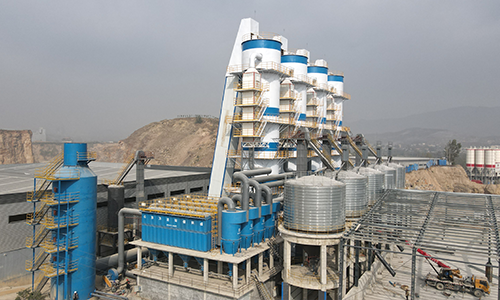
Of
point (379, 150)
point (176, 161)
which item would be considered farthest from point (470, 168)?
point (176, 161)

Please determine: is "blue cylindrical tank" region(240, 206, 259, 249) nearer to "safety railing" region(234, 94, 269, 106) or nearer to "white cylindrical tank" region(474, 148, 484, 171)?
"safety railing" region(234, 94, 269, 106)

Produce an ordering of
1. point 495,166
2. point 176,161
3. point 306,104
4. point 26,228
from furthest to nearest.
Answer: point 176,161
point 495,166
point 306,104
point 26,228

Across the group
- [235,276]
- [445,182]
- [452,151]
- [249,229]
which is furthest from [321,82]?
[452,151]

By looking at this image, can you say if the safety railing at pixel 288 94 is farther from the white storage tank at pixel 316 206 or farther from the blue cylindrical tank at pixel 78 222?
the blue cylindrical tank at pixel 78 222

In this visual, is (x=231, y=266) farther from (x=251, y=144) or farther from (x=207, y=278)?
(x=251, y=144)

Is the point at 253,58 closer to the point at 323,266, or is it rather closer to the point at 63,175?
the point at 63,175

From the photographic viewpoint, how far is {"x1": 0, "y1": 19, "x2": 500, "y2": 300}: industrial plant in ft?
80.3

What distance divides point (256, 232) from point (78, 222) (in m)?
13.9

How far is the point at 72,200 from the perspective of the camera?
2616 centimetres

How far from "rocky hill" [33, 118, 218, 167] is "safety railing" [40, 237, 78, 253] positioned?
7755 cm

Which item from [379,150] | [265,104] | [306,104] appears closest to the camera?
[265,104]

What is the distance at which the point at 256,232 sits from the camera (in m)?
28.2

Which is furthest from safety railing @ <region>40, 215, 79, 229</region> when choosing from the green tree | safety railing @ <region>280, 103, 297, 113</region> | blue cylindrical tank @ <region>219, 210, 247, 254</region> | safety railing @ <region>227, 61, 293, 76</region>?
the green tree

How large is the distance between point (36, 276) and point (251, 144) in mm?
22891
